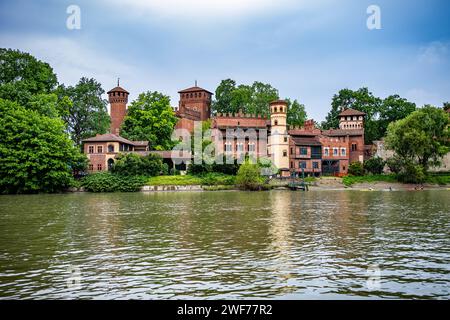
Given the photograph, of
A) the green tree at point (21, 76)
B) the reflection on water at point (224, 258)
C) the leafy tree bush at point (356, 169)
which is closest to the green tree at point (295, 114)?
the leafy tree bush at point (356, 169)

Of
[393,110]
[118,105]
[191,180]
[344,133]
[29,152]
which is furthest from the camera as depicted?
[393,110]

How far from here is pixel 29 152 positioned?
185 feet

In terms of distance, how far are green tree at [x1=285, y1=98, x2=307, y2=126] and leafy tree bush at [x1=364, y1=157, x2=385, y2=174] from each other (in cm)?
2199

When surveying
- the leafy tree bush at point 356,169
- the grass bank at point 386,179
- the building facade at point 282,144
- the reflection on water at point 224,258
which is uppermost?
the building facade at point 282,144

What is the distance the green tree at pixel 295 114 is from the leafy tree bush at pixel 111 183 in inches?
1732

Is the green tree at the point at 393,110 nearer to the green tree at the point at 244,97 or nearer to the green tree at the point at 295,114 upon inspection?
the green tree at the point at 295,114

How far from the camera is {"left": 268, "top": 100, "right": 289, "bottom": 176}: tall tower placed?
7929cm

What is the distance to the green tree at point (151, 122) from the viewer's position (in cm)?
8175

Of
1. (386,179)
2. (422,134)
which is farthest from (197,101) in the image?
(422,134)

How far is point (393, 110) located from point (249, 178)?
4954 centimetres

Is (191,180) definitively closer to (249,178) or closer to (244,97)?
(249,178)

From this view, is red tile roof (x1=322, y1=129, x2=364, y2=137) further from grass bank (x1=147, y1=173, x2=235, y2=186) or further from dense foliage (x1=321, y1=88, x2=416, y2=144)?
grass bank (x1=147, y1=173, x2=235, y2=186)
